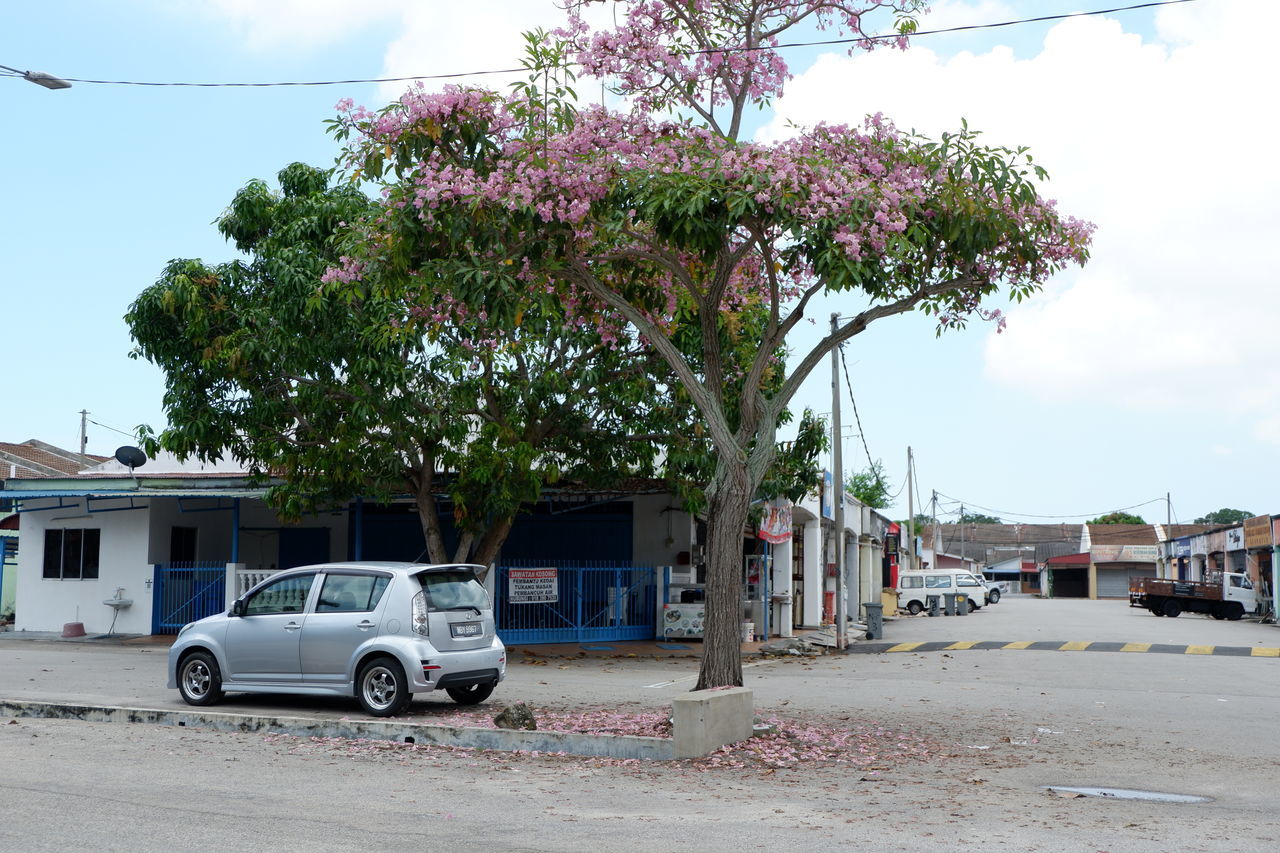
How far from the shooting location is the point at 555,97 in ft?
40.1

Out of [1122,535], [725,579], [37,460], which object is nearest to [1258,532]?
[725,579]

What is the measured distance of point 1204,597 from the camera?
147ft

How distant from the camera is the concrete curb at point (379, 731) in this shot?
34.8 feet

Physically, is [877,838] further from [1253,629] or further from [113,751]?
[1253,629]

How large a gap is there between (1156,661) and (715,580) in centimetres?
1364

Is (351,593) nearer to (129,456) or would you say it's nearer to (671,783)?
(671,783)

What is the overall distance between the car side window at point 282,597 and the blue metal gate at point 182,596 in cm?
1217

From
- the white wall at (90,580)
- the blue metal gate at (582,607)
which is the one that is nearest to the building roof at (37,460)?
the white wall at (90,580)

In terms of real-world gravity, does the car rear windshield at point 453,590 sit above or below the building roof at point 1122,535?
below

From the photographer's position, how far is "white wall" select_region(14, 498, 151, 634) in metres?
25.4

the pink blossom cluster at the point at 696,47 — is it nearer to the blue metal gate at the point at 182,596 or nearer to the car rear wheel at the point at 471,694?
the car rear wheel at the point at 471,694

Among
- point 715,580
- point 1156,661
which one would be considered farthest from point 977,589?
point 715,580

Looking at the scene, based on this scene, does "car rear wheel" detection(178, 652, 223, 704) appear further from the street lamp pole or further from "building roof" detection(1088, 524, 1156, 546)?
"building roof" detection(1088, 524, 1156, 546)

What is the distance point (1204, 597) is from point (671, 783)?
40.7 m
